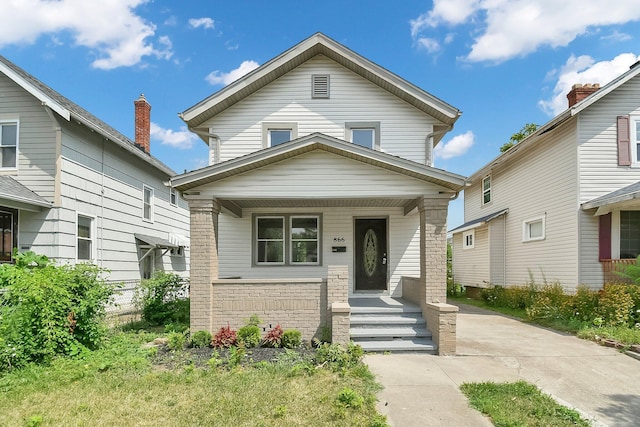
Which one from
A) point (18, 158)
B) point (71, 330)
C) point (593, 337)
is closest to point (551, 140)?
point (593, 337)

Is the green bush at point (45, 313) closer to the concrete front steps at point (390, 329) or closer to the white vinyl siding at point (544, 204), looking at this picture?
the concrete front steps at point (390, 329)

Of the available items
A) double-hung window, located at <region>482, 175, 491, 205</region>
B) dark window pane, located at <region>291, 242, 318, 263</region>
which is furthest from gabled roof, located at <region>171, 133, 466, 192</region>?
double-hung window, located at <region>482, 175, 491, 205</region>

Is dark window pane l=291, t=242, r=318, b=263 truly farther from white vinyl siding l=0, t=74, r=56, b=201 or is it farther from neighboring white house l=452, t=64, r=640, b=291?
white vinyl siding l=0, t=74, r=56, b=201

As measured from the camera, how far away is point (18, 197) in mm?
9227

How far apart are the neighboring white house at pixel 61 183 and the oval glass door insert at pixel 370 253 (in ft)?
21.1

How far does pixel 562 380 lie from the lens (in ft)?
19.9

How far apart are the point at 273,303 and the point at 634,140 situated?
11.6m

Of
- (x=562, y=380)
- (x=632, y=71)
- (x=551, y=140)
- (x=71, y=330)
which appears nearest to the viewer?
(x=562, y=380)

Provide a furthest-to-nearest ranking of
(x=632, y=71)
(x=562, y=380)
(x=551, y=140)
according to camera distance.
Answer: (x=551, y=140)
(x=632, y=71)
(x=562, y=380)

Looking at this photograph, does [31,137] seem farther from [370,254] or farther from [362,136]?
[370,254]

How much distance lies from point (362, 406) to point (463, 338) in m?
4.81

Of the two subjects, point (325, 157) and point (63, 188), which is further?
point (63, 188)

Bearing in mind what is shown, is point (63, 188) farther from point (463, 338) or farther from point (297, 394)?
point (463, 338)

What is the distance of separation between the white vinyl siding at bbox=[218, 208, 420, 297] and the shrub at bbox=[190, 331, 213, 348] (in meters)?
3.25
